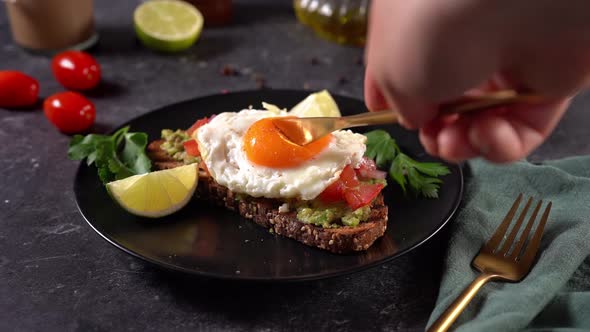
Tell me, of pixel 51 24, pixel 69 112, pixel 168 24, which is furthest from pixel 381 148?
pixel 51 24

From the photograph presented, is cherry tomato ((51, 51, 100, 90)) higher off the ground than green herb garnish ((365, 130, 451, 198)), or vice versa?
green herb garnish ((365, 130, 451, 198))

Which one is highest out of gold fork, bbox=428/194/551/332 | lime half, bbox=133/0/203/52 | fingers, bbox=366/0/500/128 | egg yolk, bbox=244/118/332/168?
fingers, bbox=366/0/500/128

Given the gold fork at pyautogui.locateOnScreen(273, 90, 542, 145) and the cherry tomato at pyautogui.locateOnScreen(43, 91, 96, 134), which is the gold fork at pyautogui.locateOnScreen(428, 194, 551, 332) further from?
the cherry tomato at pyautogui.locateOnScreen(43, 91, 96, 134)

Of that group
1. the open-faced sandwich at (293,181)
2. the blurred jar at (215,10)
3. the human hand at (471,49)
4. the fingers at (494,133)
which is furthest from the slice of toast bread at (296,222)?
the blurred jar at (215,10)

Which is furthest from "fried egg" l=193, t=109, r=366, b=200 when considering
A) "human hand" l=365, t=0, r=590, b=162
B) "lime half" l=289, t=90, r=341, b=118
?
"human hand" l=365, t=0, r=590, b=162

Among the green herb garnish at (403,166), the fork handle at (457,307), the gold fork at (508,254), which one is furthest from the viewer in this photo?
the green herb garnish at (403,166)

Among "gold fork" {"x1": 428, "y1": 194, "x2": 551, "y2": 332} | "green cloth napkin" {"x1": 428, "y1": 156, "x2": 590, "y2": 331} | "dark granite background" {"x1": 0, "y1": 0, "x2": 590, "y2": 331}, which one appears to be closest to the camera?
"green cloth napkin" {"x1": 428, "y1": 156, "x2": 590, "y2": 331}

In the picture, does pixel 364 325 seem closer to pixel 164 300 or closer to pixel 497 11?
pixel 164 300

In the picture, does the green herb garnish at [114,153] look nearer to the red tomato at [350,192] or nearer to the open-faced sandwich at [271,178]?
the open-faced sandwich at [271,178]
